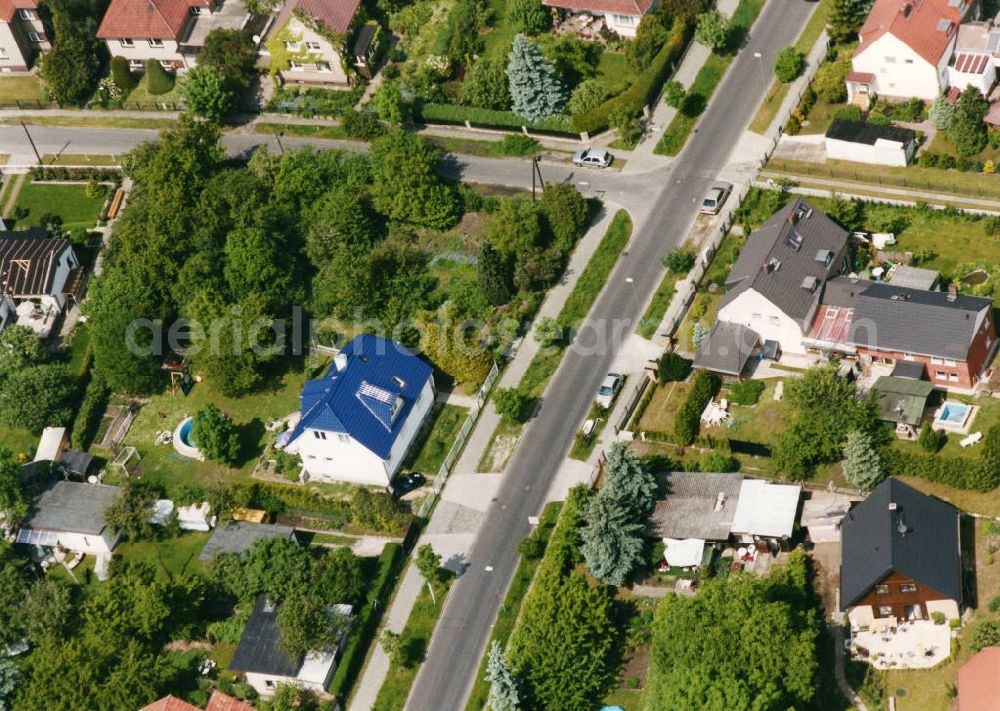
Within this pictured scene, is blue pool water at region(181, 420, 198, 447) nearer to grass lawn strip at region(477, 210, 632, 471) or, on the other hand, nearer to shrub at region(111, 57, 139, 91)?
grass lawn strip at region(477, 210, 632, 471)

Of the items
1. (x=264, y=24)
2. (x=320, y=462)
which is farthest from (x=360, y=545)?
(x=264, y=24)

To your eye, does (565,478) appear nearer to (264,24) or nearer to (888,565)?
(888,565)

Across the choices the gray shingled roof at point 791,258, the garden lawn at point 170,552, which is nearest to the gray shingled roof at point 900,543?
the gray shingled roof at point 791,258

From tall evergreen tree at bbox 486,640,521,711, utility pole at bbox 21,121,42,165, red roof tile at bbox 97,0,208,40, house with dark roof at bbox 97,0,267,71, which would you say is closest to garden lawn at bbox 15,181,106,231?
utility pole at bbox 21,121,42,165

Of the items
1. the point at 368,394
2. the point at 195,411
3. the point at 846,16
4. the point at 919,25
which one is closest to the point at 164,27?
the point at 195,411

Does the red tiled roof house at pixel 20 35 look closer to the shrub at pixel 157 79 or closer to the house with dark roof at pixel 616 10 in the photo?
the shrub at pixel 157 79
